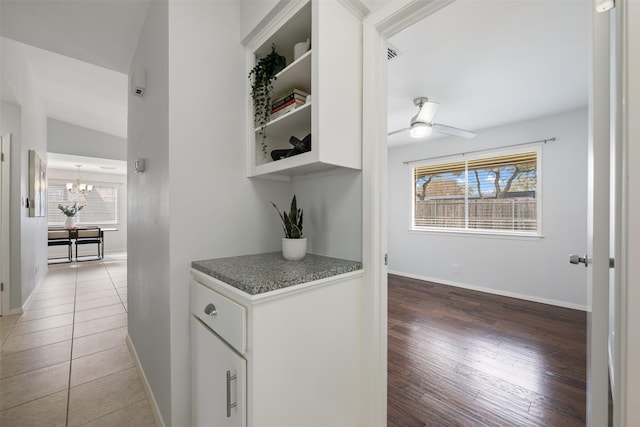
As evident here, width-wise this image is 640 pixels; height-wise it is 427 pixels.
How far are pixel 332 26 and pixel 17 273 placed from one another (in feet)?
13.3

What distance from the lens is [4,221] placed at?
2.77 m

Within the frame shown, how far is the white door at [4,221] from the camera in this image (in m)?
2.77

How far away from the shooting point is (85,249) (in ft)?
22.3

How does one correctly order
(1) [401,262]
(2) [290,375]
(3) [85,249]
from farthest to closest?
(3) [85,249]
(1) [401,262]
(2) [290,375]

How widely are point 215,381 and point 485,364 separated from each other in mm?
1986

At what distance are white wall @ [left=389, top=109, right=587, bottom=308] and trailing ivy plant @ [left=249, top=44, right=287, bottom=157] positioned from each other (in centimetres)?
359

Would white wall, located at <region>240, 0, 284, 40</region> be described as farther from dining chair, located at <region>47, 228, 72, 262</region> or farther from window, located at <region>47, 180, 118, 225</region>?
window, located at <region>47, 180, 118, 225</region>

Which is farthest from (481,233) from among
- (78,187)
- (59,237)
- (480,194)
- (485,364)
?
(78,187)

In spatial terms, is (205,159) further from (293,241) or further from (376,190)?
(376,190)

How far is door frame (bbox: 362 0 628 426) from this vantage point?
1247 millimetres

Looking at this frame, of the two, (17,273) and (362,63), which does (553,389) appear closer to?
(362,63)

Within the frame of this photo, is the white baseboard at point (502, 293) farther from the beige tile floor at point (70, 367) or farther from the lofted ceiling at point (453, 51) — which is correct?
the beige tile floor at point (70, 367)

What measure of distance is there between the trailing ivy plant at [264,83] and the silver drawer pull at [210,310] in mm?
878

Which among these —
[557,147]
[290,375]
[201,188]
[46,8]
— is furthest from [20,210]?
[557,147]
